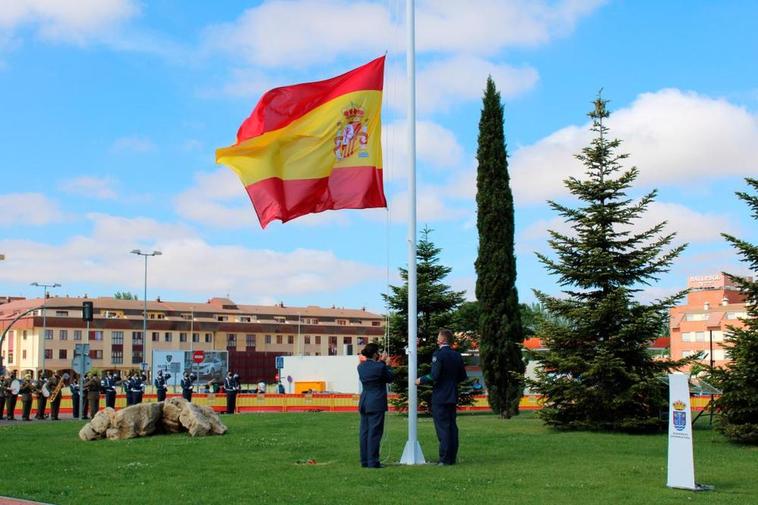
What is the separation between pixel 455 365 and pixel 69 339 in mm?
99042

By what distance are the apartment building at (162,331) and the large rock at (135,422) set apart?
72.4 meters

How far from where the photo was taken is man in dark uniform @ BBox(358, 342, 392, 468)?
1402 cm

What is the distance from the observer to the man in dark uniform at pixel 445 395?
1429cm

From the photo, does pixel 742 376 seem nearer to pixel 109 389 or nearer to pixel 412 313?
pixel 412 313

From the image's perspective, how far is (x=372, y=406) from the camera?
46.3 feet

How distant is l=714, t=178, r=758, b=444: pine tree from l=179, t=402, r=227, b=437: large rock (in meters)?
11.3

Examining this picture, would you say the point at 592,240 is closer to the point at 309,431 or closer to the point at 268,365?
the point at 309,431

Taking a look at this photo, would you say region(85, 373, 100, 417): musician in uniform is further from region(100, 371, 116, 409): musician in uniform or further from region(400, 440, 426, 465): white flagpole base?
region(400, 440, 426, 465): white flagpole base

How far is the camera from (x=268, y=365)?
323 ft

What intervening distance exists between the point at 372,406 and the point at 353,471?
108 centimetres

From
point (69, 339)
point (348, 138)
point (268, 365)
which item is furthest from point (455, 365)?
point (69, 339)

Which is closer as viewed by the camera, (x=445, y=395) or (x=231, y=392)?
(x=445, y=395)

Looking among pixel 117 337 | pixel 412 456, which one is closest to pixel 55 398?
pixel 412 456

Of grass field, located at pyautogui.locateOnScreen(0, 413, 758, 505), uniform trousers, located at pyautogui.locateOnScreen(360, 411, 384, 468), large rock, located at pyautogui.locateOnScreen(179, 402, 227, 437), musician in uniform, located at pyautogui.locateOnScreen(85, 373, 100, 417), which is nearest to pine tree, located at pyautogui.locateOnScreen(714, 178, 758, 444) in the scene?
grass field, located at pyautogui.locateOnScreen(0, 413, 758, 505)
